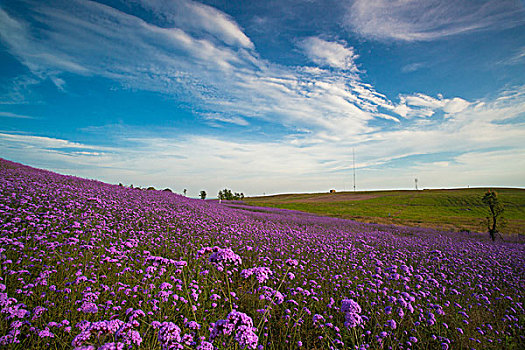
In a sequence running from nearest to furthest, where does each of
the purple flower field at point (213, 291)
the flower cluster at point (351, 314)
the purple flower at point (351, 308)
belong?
the flower cluster at point (351, 314)
the purple flower at point (351, 308)
the purple flower field at point (213, 291)

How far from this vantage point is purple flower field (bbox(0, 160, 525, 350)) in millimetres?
2557

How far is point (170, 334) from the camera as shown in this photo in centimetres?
185

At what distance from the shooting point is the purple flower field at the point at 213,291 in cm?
256

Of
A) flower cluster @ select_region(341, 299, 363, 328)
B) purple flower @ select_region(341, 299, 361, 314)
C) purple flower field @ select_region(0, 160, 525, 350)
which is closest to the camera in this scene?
flower cluster @ select_region(341, 299, 363, 328)

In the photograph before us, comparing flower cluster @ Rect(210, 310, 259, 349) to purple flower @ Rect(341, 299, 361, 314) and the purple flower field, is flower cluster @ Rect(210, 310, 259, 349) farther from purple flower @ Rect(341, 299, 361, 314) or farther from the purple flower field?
purple flower @ Rect(341, 299, 361, 314)

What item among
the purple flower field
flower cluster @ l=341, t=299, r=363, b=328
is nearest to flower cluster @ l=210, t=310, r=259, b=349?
the purple flower field

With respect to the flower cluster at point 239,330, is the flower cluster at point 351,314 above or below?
below

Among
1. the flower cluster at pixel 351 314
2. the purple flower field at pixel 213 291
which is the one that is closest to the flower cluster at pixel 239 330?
the purple flower field at pixel 213 291

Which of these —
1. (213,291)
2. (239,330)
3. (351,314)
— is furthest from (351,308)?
(213,291)

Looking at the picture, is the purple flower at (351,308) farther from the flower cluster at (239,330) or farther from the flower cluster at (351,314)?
the flower cluster at (239,330)

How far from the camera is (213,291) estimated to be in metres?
4.48

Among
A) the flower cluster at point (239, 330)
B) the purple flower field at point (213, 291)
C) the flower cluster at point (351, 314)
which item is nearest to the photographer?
the flower cluster at point (239, 330)

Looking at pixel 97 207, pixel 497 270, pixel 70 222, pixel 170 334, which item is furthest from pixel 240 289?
pixel 497 270

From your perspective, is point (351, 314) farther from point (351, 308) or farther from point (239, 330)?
point (239, 330)
